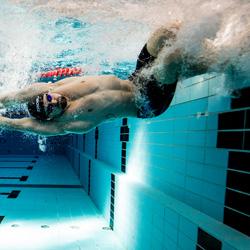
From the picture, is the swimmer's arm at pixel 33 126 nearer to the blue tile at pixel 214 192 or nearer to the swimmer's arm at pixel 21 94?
the swimmer's arm at pixel 21 94

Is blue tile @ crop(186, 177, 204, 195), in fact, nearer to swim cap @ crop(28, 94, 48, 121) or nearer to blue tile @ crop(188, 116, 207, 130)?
blue tile @ crop(188, 116, 207, 130)

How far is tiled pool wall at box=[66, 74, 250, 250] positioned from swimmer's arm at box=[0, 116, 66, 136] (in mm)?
1435

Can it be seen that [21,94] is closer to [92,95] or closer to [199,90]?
[92,95]

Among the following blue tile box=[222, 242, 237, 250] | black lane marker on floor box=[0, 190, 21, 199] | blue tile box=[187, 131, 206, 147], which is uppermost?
blue tile box=[187, 131, 206, 147]

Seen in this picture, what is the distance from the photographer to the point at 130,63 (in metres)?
6.96

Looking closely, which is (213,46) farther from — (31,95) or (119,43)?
(119,43)

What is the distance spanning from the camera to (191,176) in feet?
11.6

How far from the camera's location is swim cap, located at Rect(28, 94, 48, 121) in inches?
108

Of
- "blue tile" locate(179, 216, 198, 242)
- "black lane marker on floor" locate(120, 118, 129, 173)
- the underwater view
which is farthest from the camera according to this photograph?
"black lane marker on floor" locate(120, 118, 129, 173)

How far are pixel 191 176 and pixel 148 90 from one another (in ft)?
3.52

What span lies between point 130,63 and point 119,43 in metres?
0.66

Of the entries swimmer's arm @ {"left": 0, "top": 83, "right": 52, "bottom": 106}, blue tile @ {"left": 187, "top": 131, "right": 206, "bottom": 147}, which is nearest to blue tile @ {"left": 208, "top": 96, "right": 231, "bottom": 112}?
blue tile @ {"left": 187, "top": 131, "right": 206, "bottom": 147}

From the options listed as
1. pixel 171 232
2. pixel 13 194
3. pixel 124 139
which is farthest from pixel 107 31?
pixel 13 194

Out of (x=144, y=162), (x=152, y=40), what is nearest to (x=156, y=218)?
(x=144, y=162)
